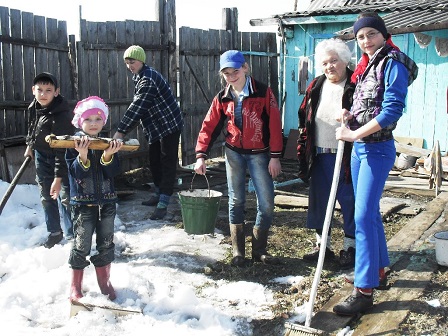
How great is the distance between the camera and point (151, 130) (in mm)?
6992

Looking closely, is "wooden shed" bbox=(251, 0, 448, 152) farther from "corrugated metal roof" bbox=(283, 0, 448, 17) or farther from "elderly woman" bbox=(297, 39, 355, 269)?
"elderly woman" bbox=(297, 39, 355, 269)

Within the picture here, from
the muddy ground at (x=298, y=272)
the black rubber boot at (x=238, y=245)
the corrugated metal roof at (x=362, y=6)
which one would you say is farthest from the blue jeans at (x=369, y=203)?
the corrugated metal roof at (x=362, y=6)

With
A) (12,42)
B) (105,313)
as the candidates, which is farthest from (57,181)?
(12,42)

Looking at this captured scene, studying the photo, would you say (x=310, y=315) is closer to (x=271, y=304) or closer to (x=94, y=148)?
(x=271, y=304)

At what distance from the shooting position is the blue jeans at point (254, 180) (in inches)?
194

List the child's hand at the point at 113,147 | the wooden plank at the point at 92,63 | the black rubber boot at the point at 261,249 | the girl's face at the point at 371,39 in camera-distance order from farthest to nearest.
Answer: the wooden plank at the point at 92,63, the black rubber boot at the point at 261,249, the child's hand at the point at 113,147, the girl's face at the point at 371,39

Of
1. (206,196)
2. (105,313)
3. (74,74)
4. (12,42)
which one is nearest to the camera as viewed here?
(105,313)

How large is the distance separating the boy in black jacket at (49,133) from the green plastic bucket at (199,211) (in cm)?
119

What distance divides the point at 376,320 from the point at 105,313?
73.3 inches

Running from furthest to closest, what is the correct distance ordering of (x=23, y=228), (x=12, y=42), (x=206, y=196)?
(x=12, y=42), (x=23, y=228), (x=206, y=196)

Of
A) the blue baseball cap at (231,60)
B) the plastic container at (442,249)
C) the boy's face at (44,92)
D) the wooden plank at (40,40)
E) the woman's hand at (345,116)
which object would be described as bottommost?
the plastic container at (442,249)

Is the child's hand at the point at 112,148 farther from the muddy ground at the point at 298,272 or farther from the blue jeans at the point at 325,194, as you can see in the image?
the blue jeans at the point at 325,194

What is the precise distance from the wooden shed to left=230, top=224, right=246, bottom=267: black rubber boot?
14.6ft

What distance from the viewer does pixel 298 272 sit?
4.97 m
